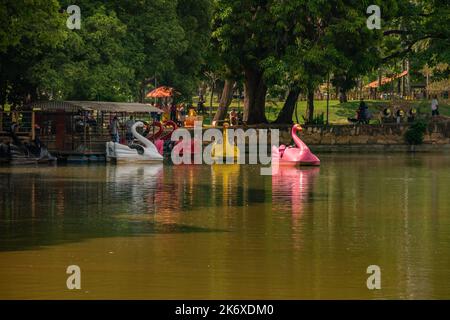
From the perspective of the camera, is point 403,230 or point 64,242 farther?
point 403,230

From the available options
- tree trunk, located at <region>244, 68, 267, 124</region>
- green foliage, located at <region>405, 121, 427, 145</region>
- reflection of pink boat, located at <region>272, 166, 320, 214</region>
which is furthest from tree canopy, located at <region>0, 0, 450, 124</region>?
reflection of pink boat, located at <region>272, 166, 320, 214</region>

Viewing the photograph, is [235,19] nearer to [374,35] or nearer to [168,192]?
[374,35]

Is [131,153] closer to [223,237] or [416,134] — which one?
[416,134]

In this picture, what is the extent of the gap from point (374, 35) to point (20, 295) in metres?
51.5

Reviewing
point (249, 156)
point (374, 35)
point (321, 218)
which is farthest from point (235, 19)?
point (321, 218)

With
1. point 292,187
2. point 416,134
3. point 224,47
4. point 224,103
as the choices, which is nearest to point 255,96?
point 224,47

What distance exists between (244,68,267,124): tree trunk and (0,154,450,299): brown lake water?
30510 mm

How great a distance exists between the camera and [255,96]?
70188 millimetres

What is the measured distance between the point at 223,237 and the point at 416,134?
4415 cm

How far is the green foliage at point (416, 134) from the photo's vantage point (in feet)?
213

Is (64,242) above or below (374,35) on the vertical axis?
below

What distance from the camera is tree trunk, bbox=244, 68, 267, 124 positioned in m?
69.5

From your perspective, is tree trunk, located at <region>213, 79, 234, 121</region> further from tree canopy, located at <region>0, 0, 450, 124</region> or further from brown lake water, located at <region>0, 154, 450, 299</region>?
brown lake water, located at <region>0, 154, 450, 299</region>

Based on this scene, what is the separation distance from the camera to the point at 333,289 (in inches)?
651
